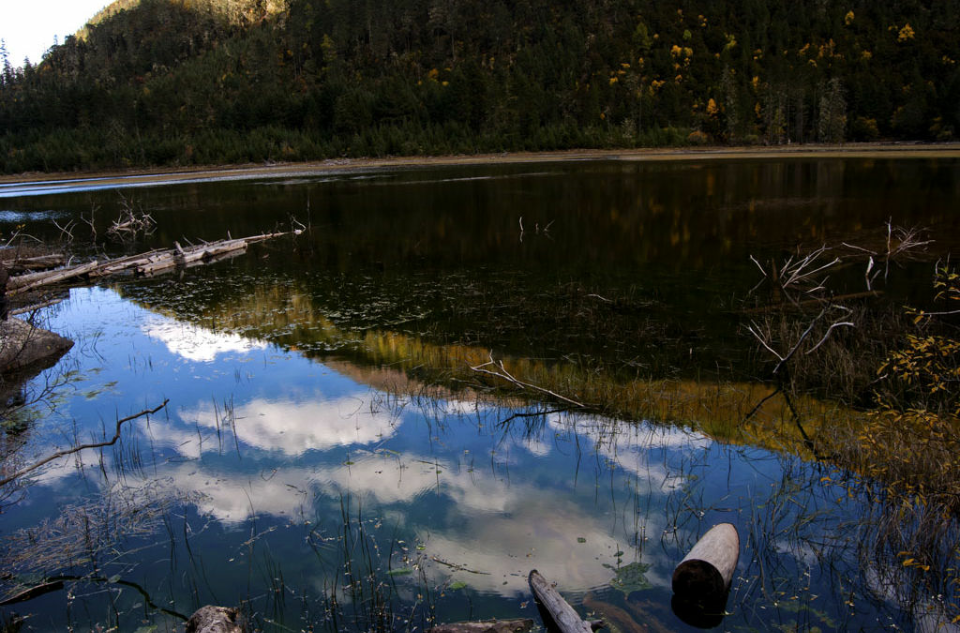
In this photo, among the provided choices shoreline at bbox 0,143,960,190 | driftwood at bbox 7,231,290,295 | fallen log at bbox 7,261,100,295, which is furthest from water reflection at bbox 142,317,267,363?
shoreline at bbox 0,143,960,190

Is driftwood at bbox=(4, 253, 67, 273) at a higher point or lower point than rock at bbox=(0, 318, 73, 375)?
higher

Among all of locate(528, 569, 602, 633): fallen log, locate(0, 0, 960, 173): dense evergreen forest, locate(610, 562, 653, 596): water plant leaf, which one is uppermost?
locate(0, 0, 960, 173): dense evergreen forest

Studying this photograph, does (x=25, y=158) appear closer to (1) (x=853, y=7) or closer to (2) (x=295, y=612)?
(2) (x=295, y=612)

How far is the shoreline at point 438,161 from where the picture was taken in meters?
88.2

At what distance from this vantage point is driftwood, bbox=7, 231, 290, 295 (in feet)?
67.9

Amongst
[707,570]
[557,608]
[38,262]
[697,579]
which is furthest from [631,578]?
[38,262]

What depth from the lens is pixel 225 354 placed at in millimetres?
14078

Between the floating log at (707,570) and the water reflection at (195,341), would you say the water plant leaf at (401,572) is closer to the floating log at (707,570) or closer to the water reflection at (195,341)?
the floating log at (707,570)

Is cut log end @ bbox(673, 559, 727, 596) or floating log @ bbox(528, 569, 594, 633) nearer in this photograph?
floating log @ bbox(528, 569, 594, 633)

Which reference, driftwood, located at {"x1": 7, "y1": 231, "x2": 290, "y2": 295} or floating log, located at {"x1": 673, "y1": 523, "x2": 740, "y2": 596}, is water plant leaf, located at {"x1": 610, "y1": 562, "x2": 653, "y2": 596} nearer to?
floating log, located at {"x1": 673, "y1": 523, "x2": 740, "y2": 596}

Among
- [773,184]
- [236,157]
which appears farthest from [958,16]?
[236,157]

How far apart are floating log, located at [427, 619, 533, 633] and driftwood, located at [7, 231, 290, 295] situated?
18997 millimetres

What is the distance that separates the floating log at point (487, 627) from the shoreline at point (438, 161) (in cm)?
8602

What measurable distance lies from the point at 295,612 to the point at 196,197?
54.1 meters
